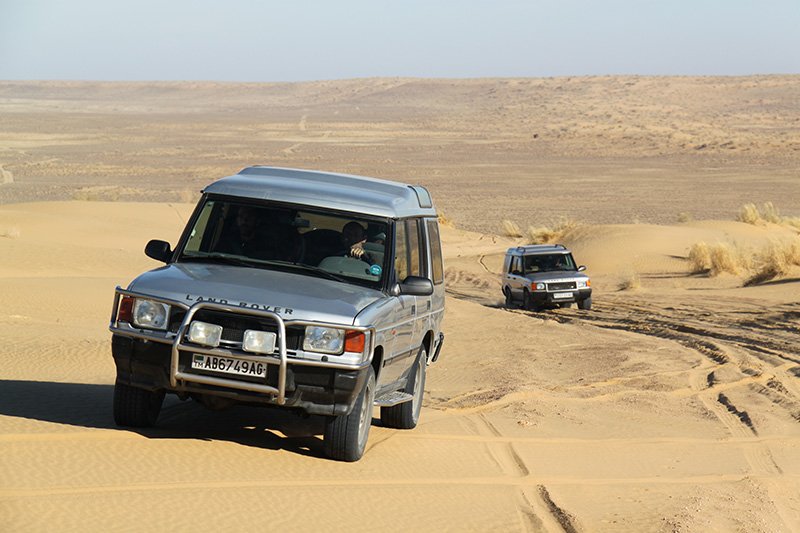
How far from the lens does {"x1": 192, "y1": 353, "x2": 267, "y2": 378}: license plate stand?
6.01m

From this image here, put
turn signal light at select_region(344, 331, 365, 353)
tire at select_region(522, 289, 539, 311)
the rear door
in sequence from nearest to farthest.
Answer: turn signal light at select_region(344, 331, 365, 353)
the rear door
tire at select_region(522, 289, 539, 311)

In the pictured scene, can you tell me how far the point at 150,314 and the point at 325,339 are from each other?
1224mm

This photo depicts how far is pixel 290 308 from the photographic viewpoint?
6.06 meters

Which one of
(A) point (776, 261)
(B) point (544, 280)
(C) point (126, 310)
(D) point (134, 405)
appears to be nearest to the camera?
(C) point (126, 310)

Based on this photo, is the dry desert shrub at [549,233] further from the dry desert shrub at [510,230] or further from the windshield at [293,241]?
the windshield at [293,241]

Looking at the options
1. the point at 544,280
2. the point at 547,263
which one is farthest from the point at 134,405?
the point at 547,263

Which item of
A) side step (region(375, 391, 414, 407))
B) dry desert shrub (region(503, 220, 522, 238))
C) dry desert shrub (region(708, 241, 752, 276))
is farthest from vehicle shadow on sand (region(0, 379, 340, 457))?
dry desert shrub (region(503, 220, 522, 238))

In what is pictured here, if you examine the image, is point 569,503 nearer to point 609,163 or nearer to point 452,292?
point 452,292

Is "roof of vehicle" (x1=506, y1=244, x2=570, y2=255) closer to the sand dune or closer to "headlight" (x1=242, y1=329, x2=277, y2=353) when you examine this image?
the sand dune

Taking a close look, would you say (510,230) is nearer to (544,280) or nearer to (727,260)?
(727,260)

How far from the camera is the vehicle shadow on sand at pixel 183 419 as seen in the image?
6.94 meters

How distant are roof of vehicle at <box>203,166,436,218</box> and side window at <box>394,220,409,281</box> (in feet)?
0.35

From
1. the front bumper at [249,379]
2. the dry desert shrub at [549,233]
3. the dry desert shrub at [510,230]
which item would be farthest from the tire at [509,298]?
the front bumper at [249,379]

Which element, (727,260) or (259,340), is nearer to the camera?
(259,340)
